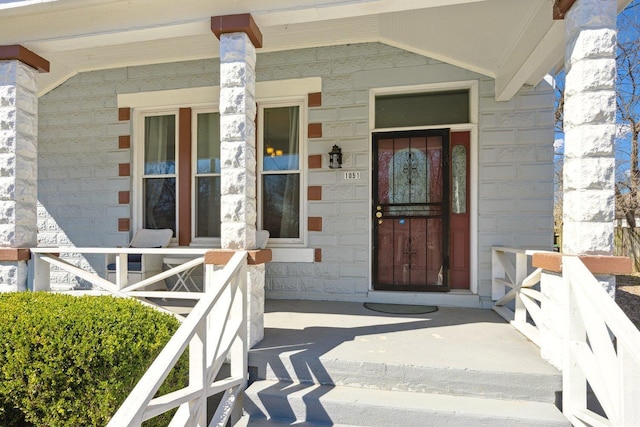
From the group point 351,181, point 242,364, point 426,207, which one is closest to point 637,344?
point 242,364

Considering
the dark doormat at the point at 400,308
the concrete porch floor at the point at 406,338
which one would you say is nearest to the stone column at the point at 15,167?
the concrete porch floor at the point at 406,338

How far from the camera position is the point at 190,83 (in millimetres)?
4543

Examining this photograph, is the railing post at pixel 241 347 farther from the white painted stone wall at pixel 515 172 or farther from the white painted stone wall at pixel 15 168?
the white painted stone wall at pixel 515 172

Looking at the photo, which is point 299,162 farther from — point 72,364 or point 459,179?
point 72,364

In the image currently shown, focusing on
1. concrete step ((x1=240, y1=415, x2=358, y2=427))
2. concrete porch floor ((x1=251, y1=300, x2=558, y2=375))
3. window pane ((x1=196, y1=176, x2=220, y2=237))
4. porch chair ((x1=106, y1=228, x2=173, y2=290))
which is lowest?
concrete step ((x1=240, y1=415, x2=358, y2=427))

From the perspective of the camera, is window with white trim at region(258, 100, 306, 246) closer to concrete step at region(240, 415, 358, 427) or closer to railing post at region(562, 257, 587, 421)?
concrete step at region(240, 415, 358, 427)

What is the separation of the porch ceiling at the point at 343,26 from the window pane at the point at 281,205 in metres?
1.62

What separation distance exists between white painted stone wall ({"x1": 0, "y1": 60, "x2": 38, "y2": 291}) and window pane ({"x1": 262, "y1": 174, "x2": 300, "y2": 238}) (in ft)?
7.55

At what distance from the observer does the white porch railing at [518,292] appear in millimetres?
2729

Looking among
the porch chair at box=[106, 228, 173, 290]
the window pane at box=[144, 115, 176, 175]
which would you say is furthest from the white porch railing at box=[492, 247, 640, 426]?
the window pane at box=[144, 115, 176, 175]

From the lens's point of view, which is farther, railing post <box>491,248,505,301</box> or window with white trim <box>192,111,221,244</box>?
window with white trim <box>192,111,221,244</box>

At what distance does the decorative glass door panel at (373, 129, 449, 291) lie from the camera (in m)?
4.08

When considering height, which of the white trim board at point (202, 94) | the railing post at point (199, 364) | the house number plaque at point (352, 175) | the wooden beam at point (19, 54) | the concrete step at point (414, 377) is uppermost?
the white trim board at point (202, 94)

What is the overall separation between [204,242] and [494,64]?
3.86m
